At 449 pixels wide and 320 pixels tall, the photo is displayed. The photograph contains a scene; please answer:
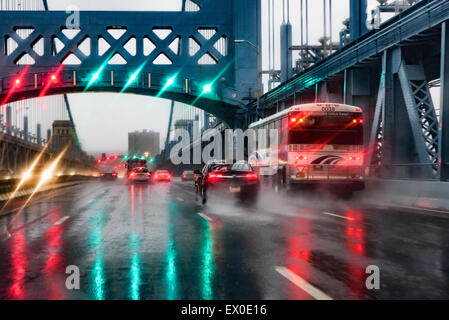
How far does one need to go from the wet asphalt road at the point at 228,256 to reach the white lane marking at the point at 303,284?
0.04 ft

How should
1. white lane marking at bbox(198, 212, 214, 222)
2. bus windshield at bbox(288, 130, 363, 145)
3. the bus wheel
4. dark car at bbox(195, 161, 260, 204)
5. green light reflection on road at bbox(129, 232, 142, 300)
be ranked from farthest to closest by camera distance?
the bus wheel → bus windshield at bbox(288, 130, 363, 145) → dark car at bbox(195, 161, 260, 204) → white lane marking at bbox(198, 212, 214, 222) → green light reflection on road at bbox(129, 232, 142, 300)

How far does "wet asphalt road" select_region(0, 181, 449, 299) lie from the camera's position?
5.93 meters

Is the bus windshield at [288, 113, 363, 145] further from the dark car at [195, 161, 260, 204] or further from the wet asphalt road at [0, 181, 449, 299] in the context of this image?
the wet asphalt road at [0, 181, 449, 299]

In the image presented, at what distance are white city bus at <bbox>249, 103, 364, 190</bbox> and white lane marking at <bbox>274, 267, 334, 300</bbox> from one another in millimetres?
13186

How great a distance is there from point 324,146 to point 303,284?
1458cm

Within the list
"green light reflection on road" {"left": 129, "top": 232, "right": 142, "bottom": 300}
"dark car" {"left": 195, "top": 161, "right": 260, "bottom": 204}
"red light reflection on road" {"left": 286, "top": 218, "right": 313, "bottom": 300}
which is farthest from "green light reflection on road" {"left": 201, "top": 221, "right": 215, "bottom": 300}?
"dark car" {"left": 195, "top": 161, "right": 260, "bottom": 204}

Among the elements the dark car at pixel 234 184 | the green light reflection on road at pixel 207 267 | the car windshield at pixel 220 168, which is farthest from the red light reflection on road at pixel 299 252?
the car windshield at pixel 220 168

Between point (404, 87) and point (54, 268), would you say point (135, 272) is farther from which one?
point (404, 87)

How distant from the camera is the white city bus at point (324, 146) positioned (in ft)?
65.8

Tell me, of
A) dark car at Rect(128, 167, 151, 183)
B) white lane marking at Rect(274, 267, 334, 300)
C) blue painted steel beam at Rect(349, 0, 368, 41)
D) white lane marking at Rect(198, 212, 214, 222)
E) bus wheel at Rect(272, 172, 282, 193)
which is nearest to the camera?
white lane marking at Rect(274, 267, 334, 300)

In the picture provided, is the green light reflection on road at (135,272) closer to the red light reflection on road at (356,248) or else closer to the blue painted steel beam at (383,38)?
the red light reflection on road at (356,248)

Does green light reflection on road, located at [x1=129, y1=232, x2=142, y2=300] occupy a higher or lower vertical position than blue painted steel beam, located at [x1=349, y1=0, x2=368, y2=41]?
lower
